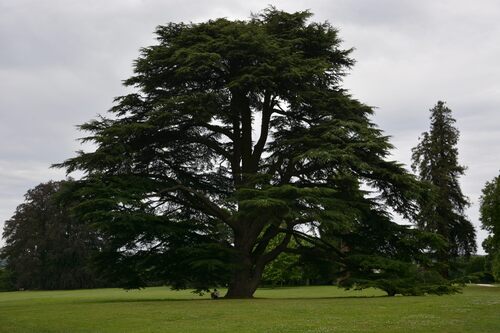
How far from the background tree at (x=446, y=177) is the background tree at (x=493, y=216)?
2.20m

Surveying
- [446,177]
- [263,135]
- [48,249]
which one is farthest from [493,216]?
[48,249]

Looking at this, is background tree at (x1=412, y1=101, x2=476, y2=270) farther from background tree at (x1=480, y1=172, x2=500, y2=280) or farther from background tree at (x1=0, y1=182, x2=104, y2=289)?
background tree at (x1=0, y1=182, x2=104, y2=289)

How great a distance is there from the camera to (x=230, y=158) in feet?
93.9

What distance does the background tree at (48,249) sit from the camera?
63.7 m

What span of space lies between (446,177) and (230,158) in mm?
25808

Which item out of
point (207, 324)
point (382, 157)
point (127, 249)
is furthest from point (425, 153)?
point (207, 324)

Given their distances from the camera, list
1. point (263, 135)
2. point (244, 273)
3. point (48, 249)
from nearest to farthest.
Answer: point (244, 273)
point (263, 135)
point (48, 249)

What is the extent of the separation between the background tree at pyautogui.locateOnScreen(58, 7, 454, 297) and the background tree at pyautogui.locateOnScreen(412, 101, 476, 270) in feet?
71.5

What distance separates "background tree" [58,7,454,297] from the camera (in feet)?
77.1

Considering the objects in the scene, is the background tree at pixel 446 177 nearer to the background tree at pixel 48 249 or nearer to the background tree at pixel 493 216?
the background tree at pixel 493 216

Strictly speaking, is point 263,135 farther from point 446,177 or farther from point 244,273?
point 446,177

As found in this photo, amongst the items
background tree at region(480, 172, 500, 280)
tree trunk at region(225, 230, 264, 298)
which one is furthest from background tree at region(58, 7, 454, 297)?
background tree at region(480, 172, 500, 280)

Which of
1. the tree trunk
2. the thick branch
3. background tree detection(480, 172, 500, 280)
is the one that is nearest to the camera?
the tree trunk

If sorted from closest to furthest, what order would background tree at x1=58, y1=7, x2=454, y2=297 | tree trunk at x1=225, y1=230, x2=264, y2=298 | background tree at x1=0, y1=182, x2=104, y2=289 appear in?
background tree at x1=58, y1=7, x2=454, y2=297, tree trunk at x1=225, y1=230, x2=264, y2=298, background tree at x1=0, y1=182, x2=104, y2=289
